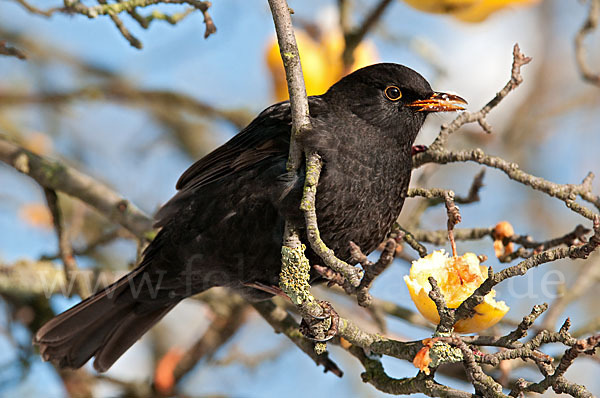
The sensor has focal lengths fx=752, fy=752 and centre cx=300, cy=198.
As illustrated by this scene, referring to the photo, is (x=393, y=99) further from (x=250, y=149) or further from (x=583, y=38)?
(x=583, y=38)

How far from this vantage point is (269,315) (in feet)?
11.9

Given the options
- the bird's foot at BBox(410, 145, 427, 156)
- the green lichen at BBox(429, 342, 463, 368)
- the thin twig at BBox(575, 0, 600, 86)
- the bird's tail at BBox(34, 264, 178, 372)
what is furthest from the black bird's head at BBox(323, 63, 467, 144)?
the bird's tail at BBox(34, 264, 178, 372)

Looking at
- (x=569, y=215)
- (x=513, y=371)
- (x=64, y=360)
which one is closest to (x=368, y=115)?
(x=513, y=371)

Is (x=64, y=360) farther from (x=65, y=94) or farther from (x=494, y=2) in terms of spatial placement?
(x=494, y=2)

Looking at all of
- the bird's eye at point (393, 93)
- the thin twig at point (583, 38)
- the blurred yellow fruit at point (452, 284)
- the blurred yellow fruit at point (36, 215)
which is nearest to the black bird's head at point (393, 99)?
the bird's eye at point (393, 93)

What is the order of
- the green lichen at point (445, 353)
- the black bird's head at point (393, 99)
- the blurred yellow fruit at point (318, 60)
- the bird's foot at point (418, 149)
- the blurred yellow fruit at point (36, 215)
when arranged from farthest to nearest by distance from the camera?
1. the blurred yellow fruit at point (36, 215)
2. the blurred yellow fruit at point (318, 60)
3. the bird's foot at point (418, 149)
4. the black bird's head at point (393, 99)
5. the green lichen at point (445, 353)

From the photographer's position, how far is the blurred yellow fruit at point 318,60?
467 cm

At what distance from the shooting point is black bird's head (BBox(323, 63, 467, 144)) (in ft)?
10.9

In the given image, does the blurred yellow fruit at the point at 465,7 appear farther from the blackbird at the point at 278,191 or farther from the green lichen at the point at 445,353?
the green lichen at the point at 445,353

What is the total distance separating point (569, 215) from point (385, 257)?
537 centimetres

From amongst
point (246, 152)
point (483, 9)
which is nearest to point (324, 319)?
point (246, 152)

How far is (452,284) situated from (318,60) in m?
2.31

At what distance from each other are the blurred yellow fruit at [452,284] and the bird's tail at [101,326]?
5.01 ft

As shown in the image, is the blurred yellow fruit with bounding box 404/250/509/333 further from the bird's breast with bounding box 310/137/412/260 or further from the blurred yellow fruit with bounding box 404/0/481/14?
the blurred yellow fruit with bounding box 404/0/481/14
